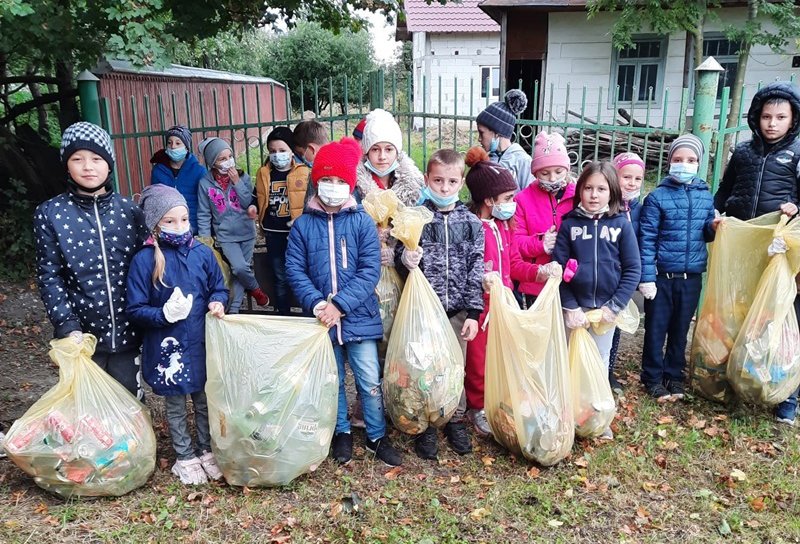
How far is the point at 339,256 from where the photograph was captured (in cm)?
289

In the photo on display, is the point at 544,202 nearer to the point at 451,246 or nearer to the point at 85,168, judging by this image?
the point at 451,246

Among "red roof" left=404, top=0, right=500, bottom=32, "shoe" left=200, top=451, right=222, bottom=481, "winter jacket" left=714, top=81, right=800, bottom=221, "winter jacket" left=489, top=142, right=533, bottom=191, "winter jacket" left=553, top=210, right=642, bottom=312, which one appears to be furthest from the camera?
"red roof" left=404, top=0, right=500, bottom=32

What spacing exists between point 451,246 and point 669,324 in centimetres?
161

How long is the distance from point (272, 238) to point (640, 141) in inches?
232

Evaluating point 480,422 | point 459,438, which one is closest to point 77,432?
point 459,438

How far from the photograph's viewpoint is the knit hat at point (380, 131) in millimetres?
3238

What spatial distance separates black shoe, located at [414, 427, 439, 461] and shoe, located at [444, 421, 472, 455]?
0.30ft

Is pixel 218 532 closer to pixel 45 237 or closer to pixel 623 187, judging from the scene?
pixel 45 237

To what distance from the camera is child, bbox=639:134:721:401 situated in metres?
3.43

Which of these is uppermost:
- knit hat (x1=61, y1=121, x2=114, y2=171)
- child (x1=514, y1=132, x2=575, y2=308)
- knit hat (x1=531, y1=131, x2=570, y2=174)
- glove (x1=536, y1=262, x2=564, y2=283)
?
knit hat (x1=61, y1=121, x2=114, y2=171)

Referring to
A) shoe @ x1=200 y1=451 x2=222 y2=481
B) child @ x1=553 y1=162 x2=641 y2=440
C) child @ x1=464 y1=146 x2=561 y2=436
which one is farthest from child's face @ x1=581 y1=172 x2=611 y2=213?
shoe @ x1=200 y1=451 x2=222 y2=481

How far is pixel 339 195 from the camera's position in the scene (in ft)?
9.27

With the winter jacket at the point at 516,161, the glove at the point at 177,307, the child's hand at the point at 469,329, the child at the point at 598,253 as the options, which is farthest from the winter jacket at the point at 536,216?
the glove at the point at 177,307

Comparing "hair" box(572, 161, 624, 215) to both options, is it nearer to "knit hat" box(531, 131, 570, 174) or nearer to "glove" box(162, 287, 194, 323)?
"knit hat" box(531, 131, 570, 174)
